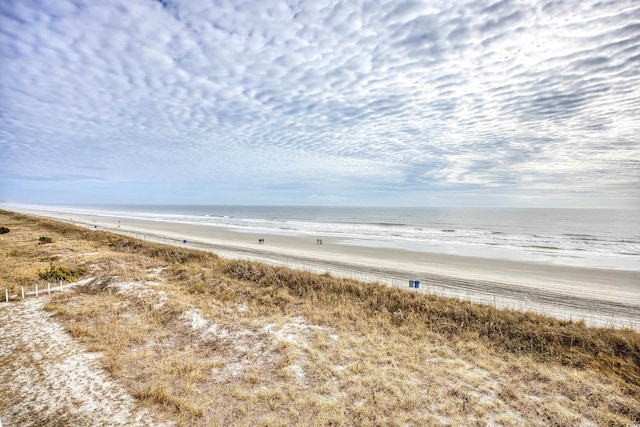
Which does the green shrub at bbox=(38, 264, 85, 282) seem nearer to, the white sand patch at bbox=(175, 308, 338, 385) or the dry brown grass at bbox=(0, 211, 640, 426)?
the dry brown grass at bbox=(0, 211, 640, 426)

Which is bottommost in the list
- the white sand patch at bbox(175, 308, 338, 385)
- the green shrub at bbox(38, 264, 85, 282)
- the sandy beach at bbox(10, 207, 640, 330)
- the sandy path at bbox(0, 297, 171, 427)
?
the sandy beach at bbox(10, 207, 640, 330)

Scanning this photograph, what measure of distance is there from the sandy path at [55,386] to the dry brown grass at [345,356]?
1.10 ft

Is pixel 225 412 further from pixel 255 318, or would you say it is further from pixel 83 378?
pixel 255 318

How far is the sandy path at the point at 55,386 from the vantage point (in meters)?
5.21

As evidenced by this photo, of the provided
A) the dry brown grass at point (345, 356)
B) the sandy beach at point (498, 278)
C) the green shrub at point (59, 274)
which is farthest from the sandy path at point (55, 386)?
the sandy beach at point (498, 278)

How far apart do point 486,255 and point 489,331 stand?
18780 mm

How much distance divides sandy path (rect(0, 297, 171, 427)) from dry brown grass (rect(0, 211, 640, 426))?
34cm

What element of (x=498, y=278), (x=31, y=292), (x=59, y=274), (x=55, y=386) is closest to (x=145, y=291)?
(x=31, y=292)

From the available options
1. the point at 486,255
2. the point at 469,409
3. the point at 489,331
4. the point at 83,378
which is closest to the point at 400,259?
the point at 486,255

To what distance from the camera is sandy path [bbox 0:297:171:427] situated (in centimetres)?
521

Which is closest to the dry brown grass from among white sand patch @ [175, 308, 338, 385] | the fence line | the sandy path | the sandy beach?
white sand patch @ [175, 308, 338, 385]

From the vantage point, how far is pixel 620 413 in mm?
5285

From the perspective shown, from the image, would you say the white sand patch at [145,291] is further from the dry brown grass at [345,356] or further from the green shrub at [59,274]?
the green shrub at [59,274]

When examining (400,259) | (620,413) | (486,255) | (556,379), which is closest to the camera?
(620,413)
